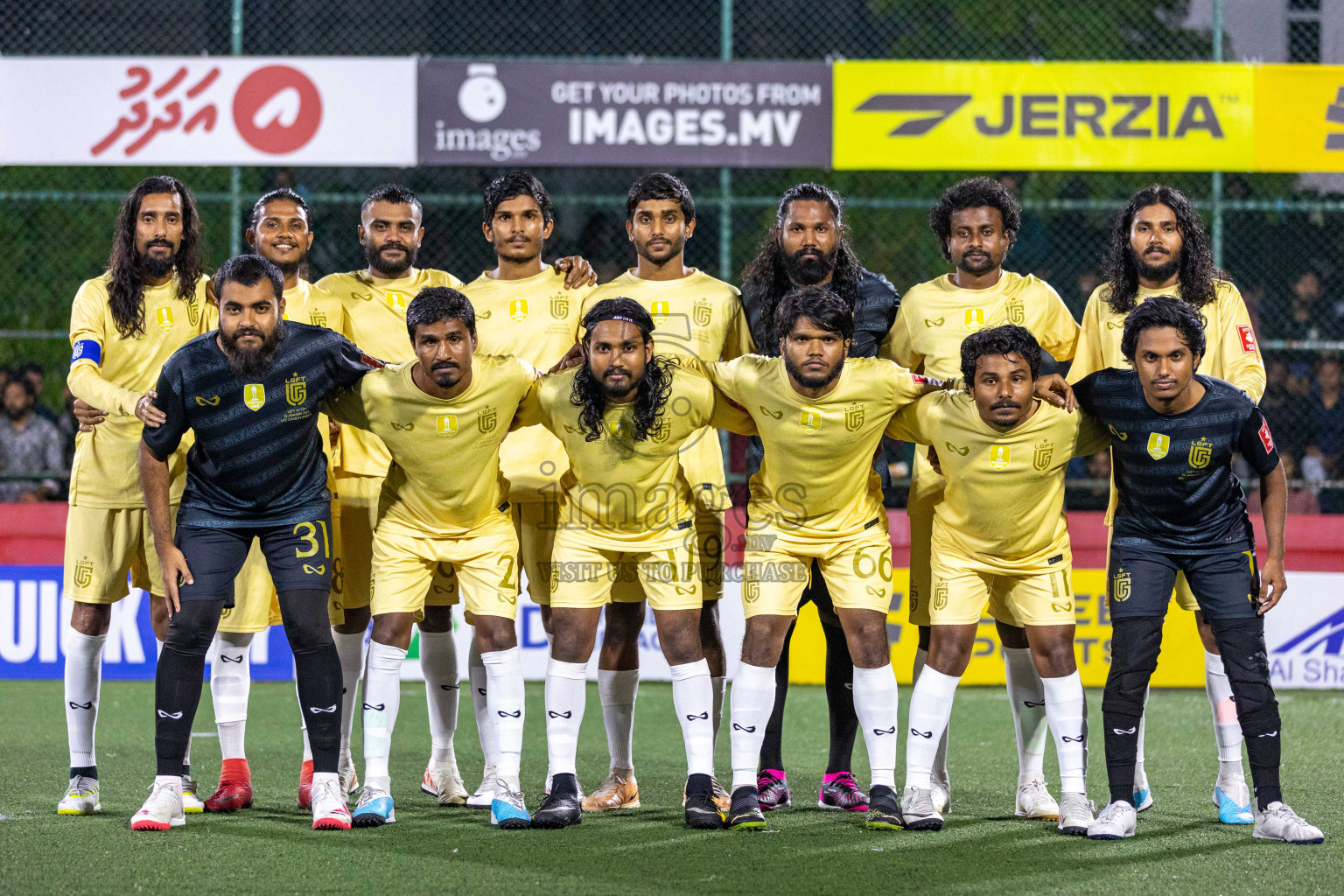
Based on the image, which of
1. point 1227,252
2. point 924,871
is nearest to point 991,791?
point 924,871

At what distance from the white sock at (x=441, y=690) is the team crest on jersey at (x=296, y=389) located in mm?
1123

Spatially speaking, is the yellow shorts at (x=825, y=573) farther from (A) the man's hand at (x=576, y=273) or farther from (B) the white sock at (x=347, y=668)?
(B) the white sock at (x=347, y=668)

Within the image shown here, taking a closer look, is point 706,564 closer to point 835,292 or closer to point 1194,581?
point 835,292

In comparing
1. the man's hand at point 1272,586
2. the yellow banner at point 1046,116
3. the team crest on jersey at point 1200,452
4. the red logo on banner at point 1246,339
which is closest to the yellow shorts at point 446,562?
the team crest on jersey at point 1200,452

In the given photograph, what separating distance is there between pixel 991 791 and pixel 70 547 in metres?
3.61

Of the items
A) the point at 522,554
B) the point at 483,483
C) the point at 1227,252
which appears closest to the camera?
the point at 483,483

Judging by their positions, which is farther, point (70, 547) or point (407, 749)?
point (407, 749)

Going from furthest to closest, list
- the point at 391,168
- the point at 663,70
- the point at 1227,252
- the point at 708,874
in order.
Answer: the point at 391,168 → the point at 1227,252 → the point at 663,70 → the point at 708,874

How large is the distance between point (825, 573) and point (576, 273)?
151 cm

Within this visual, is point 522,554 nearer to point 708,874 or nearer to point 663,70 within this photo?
point 708,874

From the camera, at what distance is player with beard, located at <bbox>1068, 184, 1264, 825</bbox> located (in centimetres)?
538

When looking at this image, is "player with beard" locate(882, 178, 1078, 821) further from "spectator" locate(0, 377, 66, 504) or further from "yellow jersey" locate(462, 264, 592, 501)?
"spectator" locate(0, 377, 66, 504)

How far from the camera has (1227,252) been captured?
38.9ft

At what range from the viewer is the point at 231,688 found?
17.9 ft
